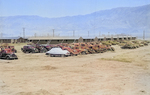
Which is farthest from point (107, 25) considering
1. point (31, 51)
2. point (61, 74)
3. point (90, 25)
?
point (61, 74)

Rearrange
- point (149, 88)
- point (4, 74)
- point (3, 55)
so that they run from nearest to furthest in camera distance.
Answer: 1. point (149, 88)
2. point (4, 74)
3. point (3, 55)

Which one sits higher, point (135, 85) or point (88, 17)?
point (88, 17)

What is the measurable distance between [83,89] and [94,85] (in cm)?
114

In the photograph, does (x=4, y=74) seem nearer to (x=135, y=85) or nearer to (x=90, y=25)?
(x=135, y=85)

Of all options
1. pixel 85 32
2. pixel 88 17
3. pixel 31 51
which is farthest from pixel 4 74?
pixel 88 17

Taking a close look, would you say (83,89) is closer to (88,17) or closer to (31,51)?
(31,51)

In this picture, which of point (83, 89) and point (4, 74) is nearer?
point (83, 89)

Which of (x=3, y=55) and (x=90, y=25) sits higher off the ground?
(x=90, y=25)

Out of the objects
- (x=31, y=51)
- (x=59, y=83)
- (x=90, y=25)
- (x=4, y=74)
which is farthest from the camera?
(x=90, y=25)

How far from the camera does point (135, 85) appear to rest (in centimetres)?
1338

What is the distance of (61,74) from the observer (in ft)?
54.5

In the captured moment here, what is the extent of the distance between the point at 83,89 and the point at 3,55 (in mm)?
14650

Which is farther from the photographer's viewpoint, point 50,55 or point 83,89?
point 50,55

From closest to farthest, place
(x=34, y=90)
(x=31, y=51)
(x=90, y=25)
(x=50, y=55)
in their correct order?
(x=34, y=90), (x=50, y=55), (x=31, y=51), (x=90, y=25)
